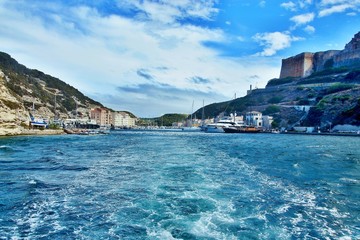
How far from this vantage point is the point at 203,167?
83.9ft

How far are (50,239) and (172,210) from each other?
4.94 metres

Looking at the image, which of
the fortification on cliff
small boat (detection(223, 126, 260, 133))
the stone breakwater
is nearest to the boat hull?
small boat (detection(223, 126, 260, 133))

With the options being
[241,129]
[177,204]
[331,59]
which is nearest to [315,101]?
[241,129]

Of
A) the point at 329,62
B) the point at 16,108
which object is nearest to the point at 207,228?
the point at 16,108

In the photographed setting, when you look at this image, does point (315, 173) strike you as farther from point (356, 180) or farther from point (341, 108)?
point (341, 108)

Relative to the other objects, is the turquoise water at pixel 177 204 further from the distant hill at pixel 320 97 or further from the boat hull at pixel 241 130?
the boat hull at pixel 241 130

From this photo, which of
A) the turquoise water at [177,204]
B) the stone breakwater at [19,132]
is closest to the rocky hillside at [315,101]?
the stone breakwater at [19,132]

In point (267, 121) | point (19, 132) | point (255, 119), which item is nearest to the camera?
point (19, 132)

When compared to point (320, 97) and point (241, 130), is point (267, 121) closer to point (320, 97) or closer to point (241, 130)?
point (241, 130)

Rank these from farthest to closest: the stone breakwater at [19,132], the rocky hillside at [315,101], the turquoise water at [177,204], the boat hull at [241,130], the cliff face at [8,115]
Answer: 1. the boat hull at [241,130]
2. the rocky hillside at [315,101]
3. the stone breakwater at [19,132]
4. the cliff face at [8,115]
5. the turquoise water at [177,204]

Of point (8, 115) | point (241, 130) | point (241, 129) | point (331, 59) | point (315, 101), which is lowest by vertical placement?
point (241, 130)

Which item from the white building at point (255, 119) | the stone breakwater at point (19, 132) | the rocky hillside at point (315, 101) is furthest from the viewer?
the white building at point (255, 119)

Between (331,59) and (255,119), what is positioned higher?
(331,59)

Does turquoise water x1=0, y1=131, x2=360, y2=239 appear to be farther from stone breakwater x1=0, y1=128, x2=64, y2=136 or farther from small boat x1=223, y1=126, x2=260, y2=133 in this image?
small boat x1=223, y1=126, x2=260, y2=133
